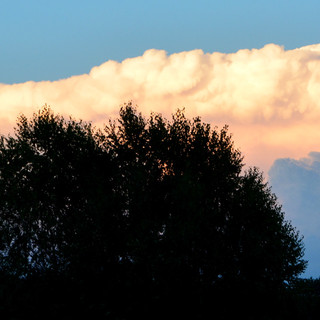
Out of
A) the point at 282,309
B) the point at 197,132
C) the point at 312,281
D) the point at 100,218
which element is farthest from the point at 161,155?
the point at 312,281

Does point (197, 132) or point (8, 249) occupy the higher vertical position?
point (197, 132)

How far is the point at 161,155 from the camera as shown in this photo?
2549 inches

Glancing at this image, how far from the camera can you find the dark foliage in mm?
52094

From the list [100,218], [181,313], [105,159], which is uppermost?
[105,159]

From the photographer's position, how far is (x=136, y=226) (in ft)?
183

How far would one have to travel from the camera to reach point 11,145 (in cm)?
6656

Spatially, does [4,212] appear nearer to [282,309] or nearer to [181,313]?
[181,313]

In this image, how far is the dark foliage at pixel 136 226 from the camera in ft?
171

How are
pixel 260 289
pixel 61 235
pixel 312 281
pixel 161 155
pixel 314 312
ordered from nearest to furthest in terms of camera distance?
pixel 314 312 → pixel 260 289 → pixel 61 235 → pixel 161 155 → pixel 312 281

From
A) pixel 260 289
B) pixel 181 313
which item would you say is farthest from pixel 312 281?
pixel 181 313

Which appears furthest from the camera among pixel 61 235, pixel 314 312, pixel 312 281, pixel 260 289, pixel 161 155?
pixel 312 281

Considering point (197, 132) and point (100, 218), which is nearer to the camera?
point (100, 218)

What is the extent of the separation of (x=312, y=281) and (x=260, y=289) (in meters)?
29.0

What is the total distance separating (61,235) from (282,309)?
24104 millimetres
